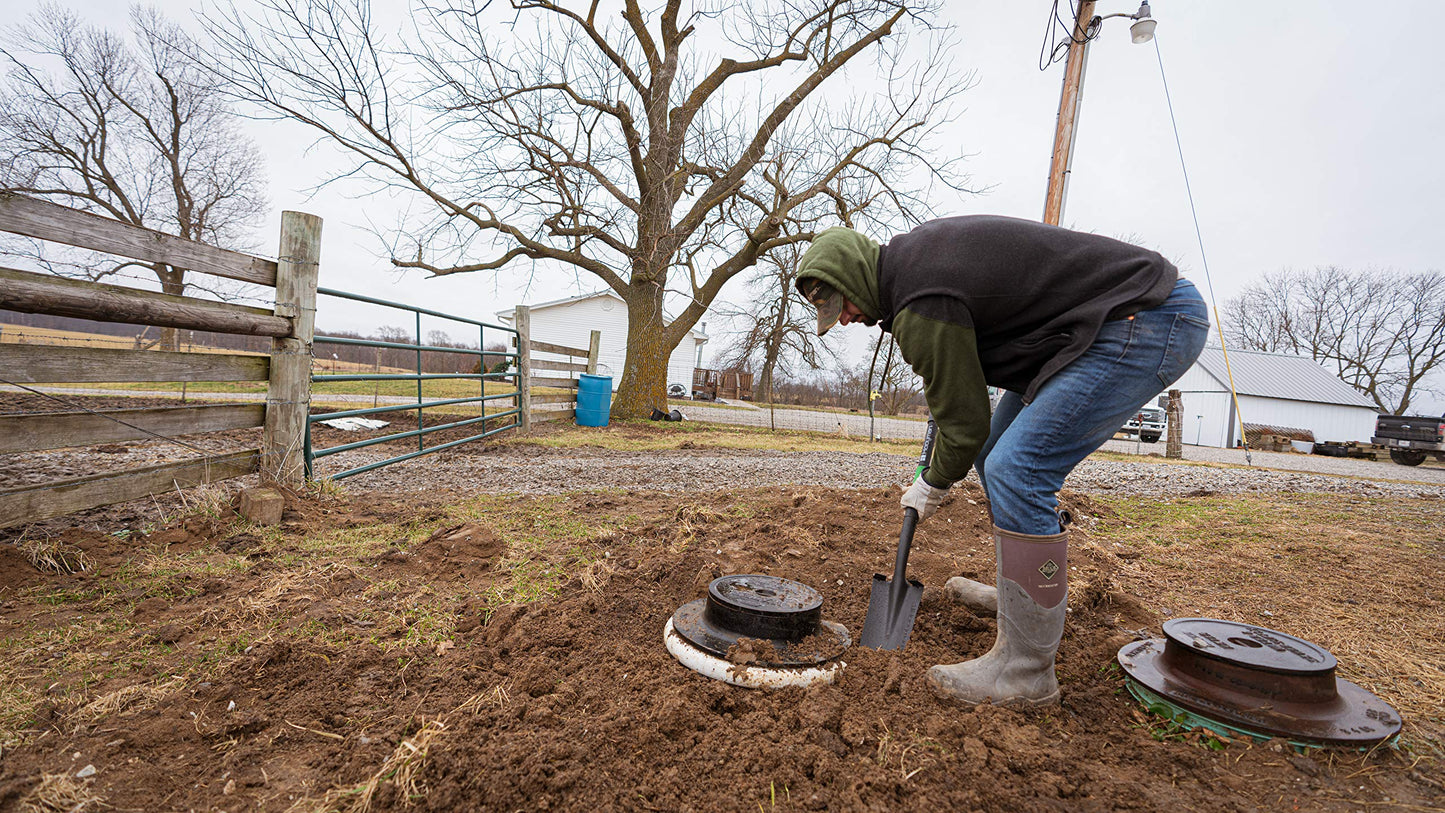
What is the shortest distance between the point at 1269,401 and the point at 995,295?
37.2m

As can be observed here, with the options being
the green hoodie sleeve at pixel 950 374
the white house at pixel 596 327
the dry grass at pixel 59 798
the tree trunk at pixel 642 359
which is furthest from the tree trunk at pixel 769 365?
the dry grass at pixel 59 798

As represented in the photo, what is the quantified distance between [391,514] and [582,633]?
7.21 feet

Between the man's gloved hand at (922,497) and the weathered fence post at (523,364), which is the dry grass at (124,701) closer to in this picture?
the man's gloved hand at (922,497)

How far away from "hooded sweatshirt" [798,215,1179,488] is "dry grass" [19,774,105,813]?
206 centimetres

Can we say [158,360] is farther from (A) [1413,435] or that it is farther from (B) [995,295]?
(A) [1413,435]

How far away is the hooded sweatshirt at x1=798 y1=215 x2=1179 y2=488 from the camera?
165cm

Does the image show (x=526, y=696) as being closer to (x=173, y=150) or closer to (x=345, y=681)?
(x=345, y=681)

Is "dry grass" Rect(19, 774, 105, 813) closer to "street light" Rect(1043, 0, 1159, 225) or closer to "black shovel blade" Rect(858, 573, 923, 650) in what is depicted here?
"black shovel blade" Rect(858, 573, 923, 650)

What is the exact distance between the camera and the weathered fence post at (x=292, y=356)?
361cm

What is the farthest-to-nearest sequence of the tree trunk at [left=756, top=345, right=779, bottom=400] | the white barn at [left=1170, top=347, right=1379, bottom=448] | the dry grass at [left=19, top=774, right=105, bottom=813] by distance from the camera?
the white barn at [left=1170, top=347, right=1379, bottom=448], the tree trunk at [left=756, top=345, right=779, bottom=400], the dry grass at [left=19, top=774, right=105, bottom=813]

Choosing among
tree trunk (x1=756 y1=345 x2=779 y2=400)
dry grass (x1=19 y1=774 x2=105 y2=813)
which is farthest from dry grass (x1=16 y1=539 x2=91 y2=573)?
tree trunk (x1=756 y1=345 x2=779 y2=400)

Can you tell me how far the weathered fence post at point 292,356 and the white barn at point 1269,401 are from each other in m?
33.4

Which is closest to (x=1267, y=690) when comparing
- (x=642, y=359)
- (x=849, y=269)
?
(x=849, y=269)

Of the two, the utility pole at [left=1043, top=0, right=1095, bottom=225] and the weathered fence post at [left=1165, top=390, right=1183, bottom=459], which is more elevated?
the utility pole at [left=1043, top=0, right=1095, bottom=225]
